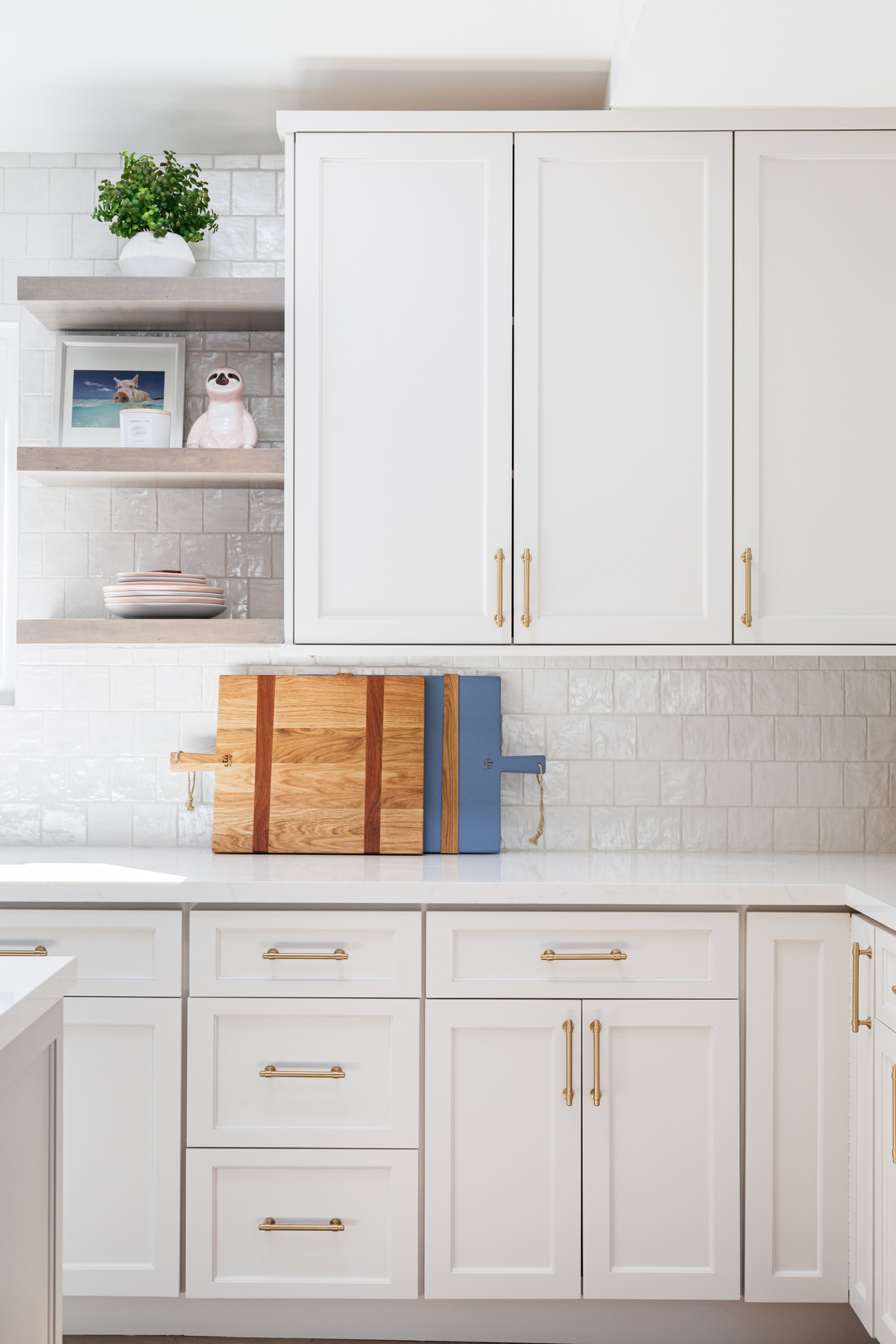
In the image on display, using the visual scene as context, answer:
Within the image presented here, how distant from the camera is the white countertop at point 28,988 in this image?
1012mm

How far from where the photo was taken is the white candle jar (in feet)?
7.40

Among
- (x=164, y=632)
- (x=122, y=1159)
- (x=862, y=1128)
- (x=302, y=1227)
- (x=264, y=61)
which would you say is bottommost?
(x=302, y=1227)

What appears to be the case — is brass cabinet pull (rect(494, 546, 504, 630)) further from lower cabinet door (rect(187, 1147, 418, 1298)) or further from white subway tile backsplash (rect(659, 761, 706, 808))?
lower cabinet door (rect(187, 1147, 418, 1298))

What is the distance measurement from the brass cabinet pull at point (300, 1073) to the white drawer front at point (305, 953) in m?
0.14

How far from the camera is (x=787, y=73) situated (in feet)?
6.16

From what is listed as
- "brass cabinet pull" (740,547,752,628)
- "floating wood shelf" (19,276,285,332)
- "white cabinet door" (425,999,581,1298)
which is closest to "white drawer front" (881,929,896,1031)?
"white cabinet door" (425,999,581,1298)

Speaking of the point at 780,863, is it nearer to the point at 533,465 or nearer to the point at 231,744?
the point at 533,465

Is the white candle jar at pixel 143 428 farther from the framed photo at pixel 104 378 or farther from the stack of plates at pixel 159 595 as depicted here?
the stack of plates at pixel 159 595

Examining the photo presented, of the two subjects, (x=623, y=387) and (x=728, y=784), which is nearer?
(x=623, y=387)

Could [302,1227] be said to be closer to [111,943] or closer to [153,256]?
[111,943]

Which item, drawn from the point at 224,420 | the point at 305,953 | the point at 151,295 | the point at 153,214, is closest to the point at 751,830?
the point at 305,953

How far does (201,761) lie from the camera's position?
7.54 ft

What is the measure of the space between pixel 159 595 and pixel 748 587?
132cm

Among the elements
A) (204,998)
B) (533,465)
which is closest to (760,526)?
(533,465)
